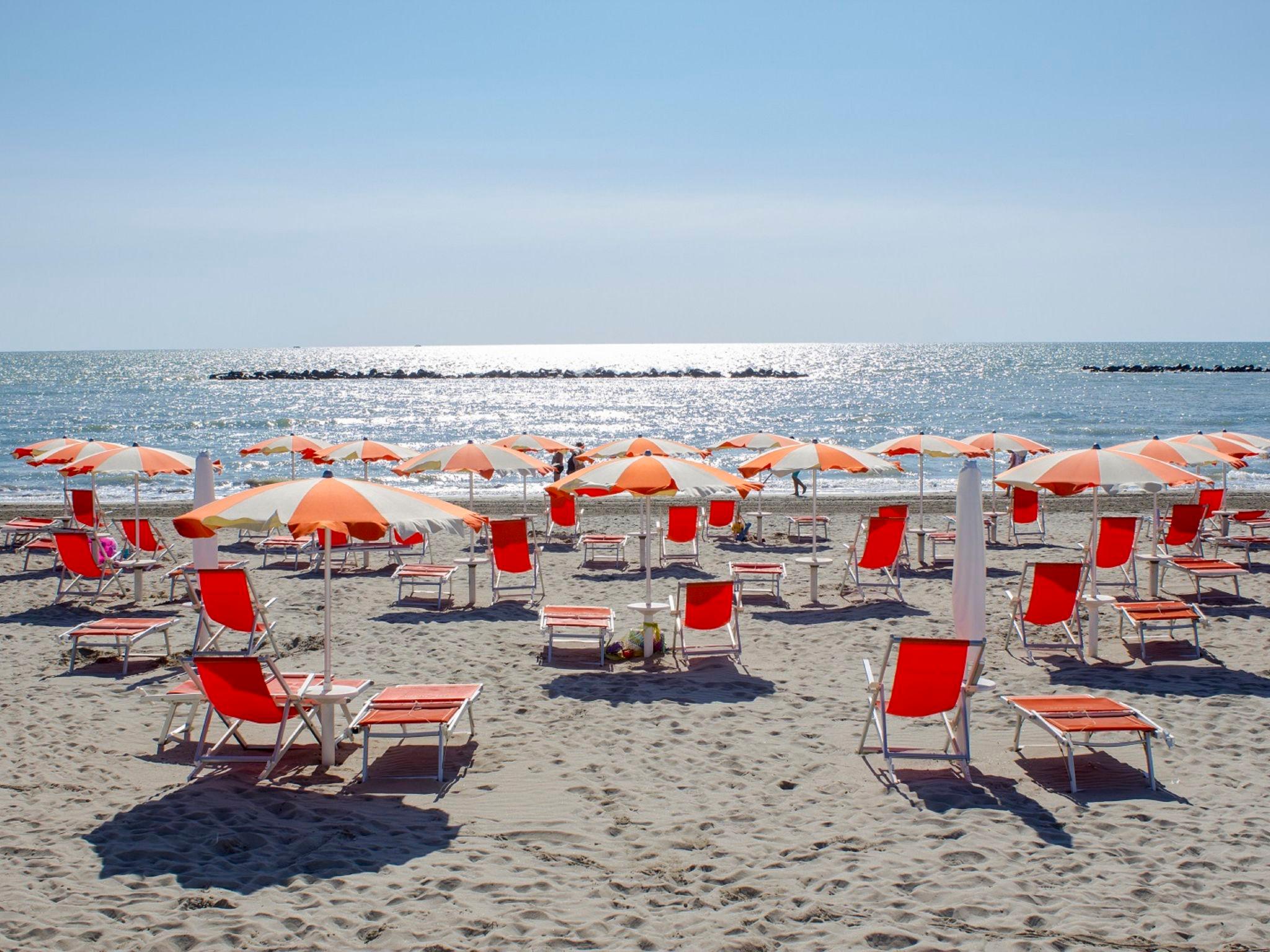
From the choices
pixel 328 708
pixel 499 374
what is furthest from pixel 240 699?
pixel 499 374

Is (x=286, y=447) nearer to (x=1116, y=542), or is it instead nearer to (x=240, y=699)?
(x=240, y=699)

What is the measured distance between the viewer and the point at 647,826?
479 cm

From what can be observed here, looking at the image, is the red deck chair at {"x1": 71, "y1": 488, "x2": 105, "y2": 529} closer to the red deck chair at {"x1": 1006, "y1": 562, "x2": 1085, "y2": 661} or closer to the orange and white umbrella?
the orange and white umbrella

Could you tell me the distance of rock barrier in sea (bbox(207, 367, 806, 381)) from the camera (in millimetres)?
99750

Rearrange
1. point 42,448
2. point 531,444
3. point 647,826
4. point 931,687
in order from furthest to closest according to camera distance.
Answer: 1. point 531,444
2. point 42,448
3. point 931,687
4. point 647,826

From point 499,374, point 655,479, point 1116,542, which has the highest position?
point 499,374

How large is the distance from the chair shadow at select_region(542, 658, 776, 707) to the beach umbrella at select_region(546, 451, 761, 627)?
4.48 feet

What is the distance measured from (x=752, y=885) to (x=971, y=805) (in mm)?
1462

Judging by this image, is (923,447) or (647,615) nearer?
(647,615)

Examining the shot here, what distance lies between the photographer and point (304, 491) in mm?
5215

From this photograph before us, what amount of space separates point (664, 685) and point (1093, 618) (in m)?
3.53

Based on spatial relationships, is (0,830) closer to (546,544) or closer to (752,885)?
(752,885)

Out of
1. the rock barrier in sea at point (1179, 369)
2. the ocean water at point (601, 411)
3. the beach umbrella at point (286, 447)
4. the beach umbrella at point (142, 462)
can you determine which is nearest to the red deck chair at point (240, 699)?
the beach umbrella at point (142, 462)

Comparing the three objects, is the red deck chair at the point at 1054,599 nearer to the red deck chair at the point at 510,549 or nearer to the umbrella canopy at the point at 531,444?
the red deck chair at the point at 510,549
